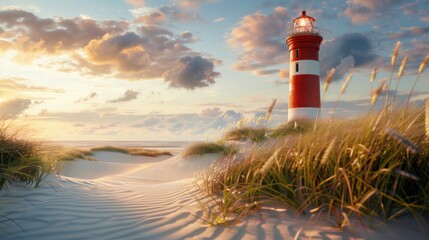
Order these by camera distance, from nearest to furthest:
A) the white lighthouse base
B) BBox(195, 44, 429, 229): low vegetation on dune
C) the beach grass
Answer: BBox(195, 44, 429, 229): low vegetation on dune < the beach grass < the white lighthouse base

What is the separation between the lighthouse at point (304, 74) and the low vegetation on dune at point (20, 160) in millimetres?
11793

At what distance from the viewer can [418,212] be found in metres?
2.97

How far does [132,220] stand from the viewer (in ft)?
11.8

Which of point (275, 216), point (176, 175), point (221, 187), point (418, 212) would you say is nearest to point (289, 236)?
point (275, 216)

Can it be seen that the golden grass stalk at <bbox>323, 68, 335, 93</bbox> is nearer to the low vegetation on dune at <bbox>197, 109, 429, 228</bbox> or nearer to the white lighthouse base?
the low vegetation on dune at <bbox>197, 109, 429, 228</bbox>

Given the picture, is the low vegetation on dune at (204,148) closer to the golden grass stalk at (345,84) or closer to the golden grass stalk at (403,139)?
the golden grass stalk at (345,84)

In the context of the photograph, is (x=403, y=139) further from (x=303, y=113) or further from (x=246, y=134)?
(x=303, y=113)

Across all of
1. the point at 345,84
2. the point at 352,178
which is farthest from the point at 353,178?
the point at 345,84

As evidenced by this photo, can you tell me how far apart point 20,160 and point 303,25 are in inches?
568

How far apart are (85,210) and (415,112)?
13.2ft

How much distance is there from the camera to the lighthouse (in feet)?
49.3

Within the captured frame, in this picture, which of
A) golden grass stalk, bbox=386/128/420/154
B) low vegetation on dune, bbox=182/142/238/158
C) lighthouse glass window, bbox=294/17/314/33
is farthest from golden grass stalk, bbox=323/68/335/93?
lighthouse glass window, bbox=294/17/314/33

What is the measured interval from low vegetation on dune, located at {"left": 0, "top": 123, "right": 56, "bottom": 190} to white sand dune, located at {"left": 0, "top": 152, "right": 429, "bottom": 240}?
0.18 m

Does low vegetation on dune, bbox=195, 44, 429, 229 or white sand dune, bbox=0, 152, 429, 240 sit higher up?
low vegetation on dune, bbox=195, 44, 429, 229
